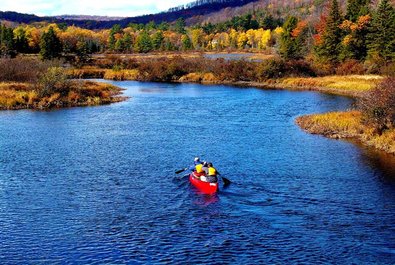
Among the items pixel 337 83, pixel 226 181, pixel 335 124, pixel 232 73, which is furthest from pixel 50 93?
pixel 337 83

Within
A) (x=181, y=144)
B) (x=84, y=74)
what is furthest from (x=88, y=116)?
(x=84, y=74)

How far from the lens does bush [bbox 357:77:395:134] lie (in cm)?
4556

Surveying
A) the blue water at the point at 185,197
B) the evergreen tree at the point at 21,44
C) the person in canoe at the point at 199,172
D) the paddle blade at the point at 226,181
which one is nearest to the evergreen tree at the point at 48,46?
the evergreen tree at the point at 21,44

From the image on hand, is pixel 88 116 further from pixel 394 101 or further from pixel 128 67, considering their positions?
pixel 128 67

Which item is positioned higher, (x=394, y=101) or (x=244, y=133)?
(x=394, y=101)

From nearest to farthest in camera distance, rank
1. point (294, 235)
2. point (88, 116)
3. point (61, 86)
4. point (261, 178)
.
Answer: point (294, 235)
point (261, 178)
point (88, 116)
point (61, 86)

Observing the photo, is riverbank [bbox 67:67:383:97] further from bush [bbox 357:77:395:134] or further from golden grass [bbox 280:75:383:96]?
bush [bbox 357:77:395:134]

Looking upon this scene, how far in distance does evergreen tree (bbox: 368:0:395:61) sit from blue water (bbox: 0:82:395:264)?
5444 centimetres

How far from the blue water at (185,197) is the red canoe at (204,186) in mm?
568

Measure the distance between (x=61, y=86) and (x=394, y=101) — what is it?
164 ft

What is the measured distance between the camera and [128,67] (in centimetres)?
13300

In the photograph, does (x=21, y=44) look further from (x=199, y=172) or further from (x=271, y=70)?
(x=199, y=172)

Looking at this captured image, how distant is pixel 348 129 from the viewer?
169 feet

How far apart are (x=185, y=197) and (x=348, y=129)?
25.8 metres
